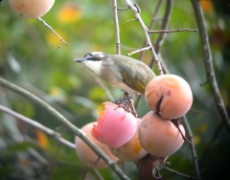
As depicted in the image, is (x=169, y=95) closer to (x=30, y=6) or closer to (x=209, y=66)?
(x=30, y=6)

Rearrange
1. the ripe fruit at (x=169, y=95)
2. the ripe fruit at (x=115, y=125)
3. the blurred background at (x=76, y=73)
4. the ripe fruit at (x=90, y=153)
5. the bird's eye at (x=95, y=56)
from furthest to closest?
the blurred background at (x=76, y=73), the ripe fruit at (x=90, y=153), the bird's eye at (x=95, y=56), the ripe fruit at (x=115, y=125), the ripe fruit at (x=169, y=95)

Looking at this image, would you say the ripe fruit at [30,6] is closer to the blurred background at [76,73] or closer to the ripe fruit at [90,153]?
the ripe fruit at [90,153]

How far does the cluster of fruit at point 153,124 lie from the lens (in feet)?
3.26

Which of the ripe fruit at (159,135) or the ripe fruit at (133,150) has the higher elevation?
the ripe fruit at (159,135)

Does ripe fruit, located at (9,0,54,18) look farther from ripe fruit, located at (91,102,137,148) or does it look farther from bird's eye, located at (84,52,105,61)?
ripe fruit, located at (91,102,137,148)

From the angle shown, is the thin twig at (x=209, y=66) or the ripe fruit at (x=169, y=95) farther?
the thin twig at (x=209, y=66)

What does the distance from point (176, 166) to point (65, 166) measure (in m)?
0.40

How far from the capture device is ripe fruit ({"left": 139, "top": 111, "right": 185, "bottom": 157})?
1.02 meters

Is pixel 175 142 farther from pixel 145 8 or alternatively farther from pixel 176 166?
pixel 145 8

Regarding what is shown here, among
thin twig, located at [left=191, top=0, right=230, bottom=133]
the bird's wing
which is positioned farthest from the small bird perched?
thin twig, located at [left=191, top=0, right=230, bottom=133]

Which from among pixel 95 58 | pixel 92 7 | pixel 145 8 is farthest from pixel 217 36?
pixel 95 58

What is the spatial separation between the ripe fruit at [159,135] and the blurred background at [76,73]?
69 cm

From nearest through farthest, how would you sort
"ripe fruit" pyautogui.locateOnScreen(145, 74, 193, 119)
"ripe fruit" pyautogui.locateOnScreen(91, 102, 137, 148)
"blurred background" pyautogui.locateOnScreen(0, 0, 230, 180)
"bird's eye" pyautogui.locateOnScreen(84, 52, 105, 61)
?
"ripe fruit" pyautogui.locateOnScreen(145, 74, 193, 119) → "ripe fruit" pyautogui.locateOnScreen(91, 102, 137, 148) → "bird's eye" pyautogui.locateOnScreen(84, 52, 105, 61) → "blurred background" pyautogui.locateOnScreen(0, 0, 230, 180)

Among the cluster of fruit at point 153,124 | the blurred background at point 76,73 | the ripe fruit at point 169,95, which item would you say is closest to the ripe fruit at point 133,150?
the cluster of fruit at point 153,124
